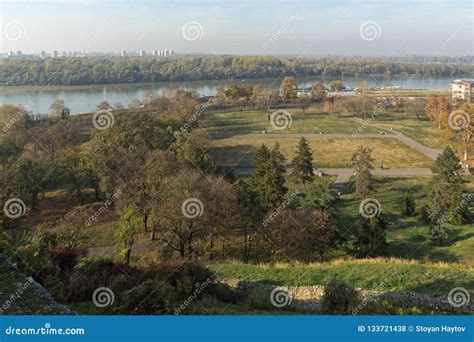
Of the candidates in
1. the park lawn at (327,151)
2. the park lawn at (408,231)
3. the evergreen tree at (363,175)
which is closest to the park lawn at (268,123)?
the park lawn at (327,151)

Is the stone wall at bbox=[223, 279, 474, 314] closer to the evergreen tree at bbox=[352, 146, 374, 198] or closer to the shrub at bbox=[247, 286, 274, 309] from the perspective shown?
the shrub at bbox=[247, 286, 274, 309]

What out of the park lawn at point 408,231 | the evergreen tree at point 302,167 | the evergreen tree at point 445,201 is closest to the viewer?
the park lawn at point 408,231

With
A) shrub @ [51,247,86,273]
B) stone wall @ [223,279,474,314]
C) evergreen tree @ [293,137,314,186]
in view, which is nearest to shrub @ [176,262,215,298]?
stone wall @ [223,279,474,314]

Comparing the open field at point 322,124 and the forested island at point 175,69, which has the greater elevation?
the forested island at point 175,69

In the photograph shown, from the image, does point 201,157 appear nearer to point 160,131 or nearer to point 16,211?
point 160,131

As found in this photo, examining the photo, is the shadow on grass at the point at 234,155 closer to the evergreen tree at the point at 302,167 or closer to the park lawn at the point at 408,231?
the evergreen tree at the point at 302,167

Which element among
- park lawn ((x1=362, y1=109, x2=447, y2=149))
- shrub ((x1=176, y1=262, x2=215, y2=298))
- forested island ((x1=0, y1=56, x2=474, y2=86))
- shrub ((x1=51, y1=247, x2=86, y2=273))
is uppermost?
forested island ((x1=0, y1=56, x2=474, y2=86))
